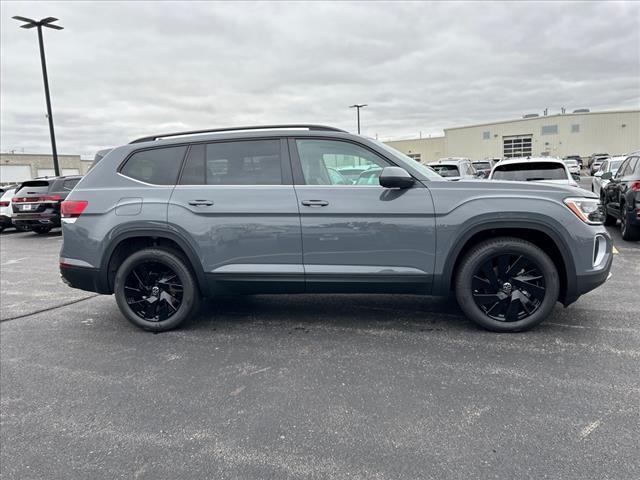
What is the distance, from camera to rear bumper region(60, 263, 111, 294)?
422cm

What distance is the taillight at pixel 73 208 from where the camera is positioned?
4.21 m

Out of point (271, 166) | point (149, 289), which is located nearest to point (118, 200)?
point (149, 289)

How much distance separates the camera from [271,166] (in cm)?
400

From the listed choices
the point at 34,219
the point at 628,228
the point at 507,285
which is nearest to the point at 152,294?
the point at 507,285

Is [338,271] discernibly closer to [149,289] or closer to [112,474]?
[149,289]

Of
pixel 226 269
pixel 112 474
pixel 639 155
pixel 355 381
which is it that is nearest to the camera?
pixel 112 474

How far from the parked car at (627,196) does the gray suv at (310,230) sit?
4.69m

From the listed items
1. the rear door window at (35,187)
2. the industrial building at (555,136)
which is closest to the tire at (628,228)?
the rear door window at (35,187)

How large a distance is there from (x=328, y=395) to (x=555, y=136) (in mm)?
61504

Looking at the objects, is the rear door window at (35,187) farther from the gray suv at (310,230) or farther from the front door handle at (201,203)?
the front door handle at (201,203)

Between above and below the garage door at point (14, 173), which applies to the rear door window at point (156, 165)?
below

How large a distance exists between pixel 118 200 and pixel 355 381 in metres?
2.76

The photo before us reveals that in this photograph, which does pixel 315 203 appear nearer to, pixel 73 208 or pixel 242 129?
pixel 242 129

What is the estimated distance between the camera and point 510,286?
3.79 metres
